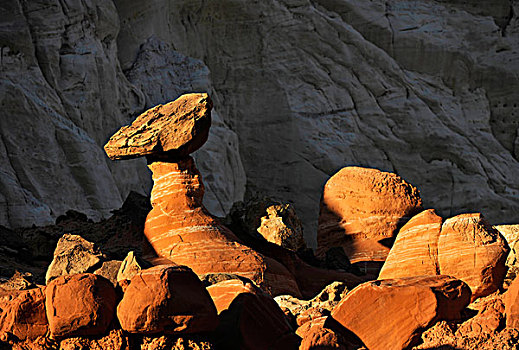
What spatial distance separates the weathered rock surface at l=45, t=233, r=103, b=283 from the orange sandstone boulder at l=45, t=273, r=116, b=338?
10.0 ft

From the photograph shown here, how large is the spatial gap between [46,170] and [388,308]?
37.1 ft

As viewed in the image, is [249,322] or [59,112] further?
[59,112]

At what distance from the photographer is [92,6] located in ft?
62.4

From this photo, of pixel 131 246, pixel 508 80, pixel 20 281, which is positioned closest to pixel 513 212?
pixel 508 80

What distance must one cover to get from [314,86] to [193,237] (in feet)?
45.2

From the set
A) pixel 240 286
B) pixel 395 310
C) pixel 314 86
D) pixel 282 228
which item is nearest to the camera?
pixel 395 310

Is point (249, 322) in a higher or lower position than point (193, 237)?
higher

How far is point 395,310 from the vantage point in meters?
6.38

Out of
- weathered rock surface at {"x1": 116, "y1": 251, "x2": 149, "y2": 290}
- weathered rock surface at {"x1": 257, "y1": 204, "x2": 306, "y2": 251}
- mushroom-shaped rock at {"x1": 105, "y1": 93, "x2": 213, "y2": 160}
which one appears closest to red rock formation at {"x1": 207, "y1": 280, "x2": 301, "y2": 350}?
weathered rock surface at {"x1": 116, "y1": 251, "x2": 149, "y2": 290}

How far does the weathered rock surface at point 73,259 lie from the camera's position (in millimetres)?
9023

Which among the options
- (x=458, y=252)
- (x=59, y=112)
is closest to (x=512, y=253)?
(x=458, y=252)

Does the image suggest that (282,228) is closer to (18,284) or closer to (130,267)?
(130,267)

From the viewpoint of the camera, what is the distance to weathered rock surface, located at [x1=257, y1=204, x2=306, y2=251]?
12.1m

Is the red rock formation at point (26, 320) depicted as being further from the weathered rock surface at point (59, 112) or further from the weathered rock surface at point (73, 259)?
the weathered rock surface at point (59, 112)
